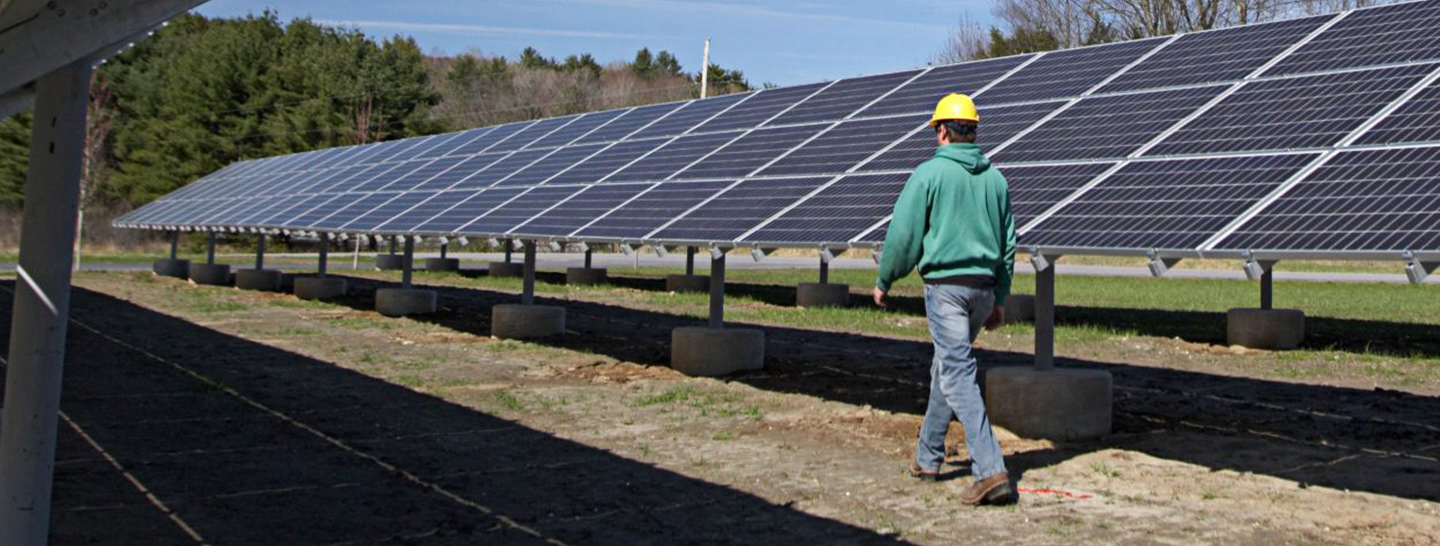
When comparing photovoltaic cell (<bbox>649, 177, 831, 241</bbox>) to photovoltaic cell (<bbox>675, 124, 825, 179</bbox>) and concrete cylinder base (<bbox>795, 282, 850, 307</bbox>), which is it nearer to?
photovoltaic cell (<bbox>675, 124, 825, 179</bbox>)

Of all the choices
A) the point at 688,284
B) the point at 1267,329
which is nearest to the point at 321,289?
the point at 688,284

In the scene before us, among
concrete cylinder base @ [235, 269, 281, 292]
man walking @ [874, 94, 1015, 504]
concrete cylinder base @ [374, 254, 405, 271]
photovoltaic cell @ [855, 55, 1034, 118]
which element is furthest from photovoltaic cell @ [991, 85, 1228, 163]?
concrete cylinder base @ [374, 254, 405, 271]

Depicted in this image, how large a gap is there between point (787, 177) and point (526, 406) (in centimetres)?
362

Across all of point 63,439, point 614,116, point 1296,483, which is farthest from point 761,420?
point 614,116

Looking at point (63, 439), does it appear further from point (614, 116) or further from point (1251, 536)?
point (614, 116)

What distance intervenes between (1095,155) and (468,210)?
405 inches

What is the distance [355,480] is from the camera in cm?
839

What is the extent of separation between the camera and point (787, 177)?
1347 cm

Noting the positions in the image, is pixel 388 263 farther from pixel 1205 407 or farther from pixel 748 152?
pixel 1205 407

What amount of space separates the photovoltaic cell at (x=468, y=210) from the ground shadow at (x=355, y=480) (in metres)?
5.11

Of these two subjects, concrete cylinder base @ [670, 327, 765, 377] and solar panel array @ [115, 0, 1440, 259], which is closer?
solar panel array @ [115, 0, 1440, 259]

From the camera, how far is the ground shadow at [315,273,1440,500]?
889cm

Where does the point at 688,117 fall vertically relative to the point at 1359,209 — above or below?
above

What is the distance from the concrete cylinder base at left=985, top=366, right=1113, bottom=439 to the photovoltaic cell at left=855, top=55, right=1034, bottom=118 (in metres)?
4.65
